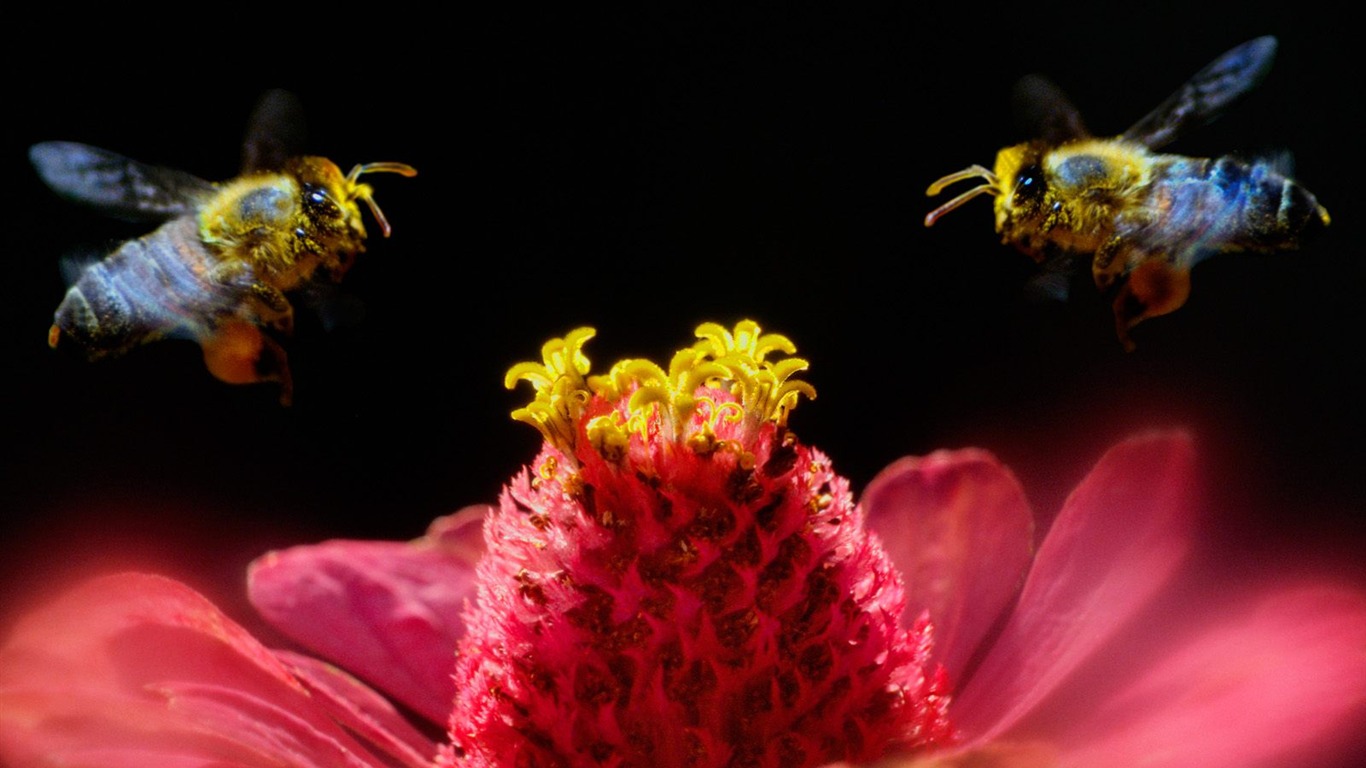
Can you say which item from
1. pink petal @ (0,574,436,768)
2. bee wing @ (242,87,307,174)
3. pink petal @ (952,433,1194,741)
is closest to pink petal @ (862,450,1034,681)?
pink petal @ (952,433,1194,741)

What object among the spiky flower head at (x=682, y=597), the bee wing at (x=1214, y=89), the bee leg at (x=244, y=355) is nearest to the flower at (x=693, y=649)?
the spiky flower head at (x=682, y=597)

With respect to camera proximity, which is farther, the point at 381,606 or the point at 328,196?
the point at 381,606

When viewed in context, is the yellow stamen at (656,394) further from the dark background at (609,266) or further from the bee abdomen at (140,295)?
the dark background at (609,266)

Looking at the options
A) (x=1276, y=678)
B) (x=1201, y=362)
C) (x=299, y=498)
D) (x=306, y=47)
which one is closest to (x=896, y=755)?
(x=1276, y=678)

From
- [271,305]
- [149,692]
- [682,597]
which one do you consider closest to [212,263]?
[271,305]

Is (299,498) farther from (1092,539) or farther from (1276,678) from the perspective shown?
(1276,678)

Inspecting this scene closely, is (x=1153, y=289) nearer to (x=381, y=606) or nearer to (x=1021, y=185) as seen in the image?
(x=1021, y=185)

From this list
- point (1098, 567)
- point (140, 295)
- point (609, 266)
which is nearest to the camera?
point (140, 295)
